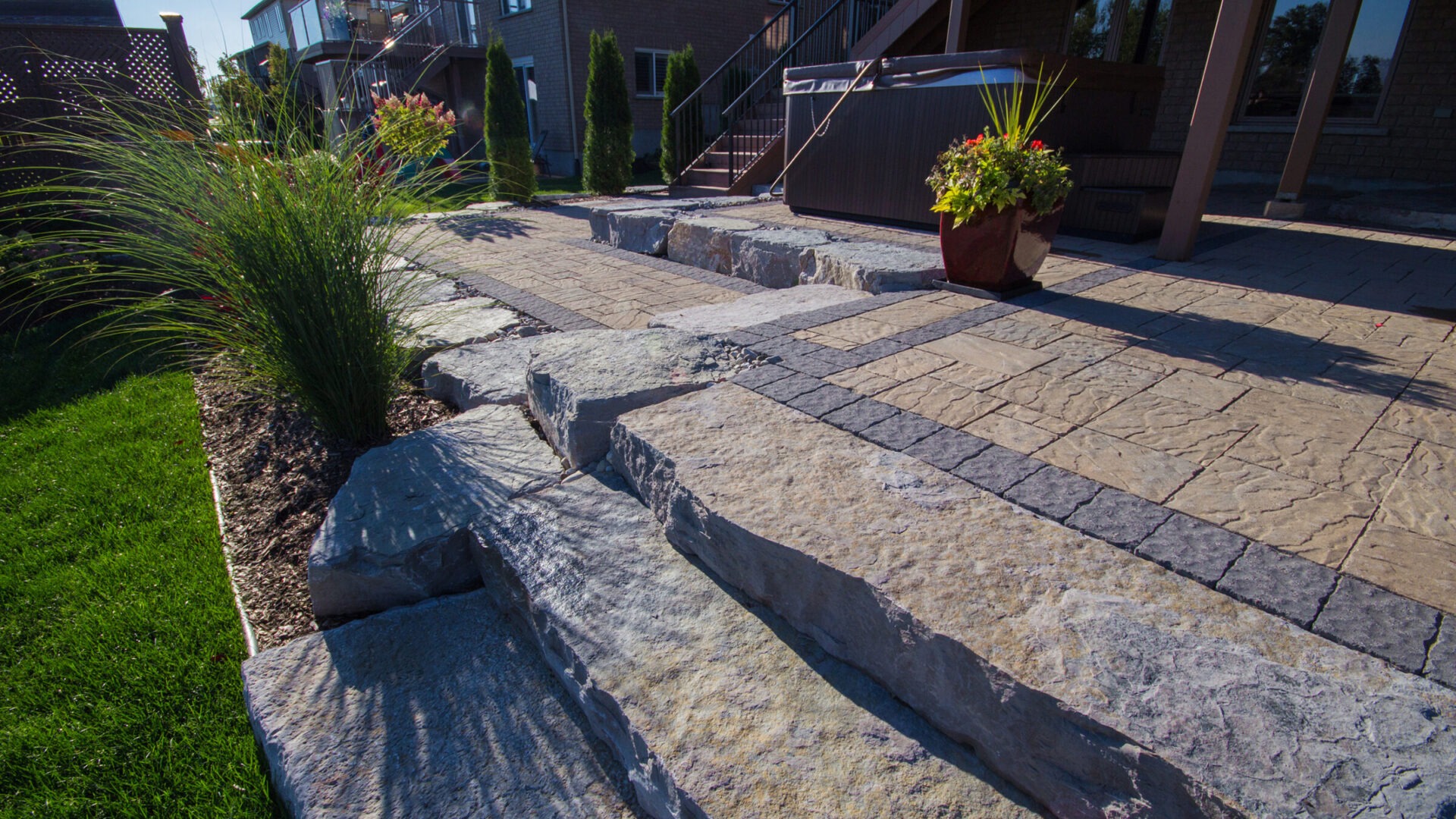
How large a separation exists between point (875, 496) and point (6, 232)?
6811 mm

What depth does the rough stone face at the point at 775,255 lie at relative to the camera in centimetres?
474

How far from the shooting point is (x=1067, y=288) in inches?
158

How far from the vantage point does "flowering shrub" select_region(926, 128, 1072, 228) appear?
3537mm

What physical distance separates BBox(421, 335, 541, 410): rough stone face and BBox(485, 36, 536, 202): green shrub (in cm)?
648

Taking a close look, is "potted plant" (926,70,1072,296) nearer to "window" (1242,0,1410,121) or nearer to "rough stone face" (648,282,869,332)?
"rough stone face" (648,282,869,332)

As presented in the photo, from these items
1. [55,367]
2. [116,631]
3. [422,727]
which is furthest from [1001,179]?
[55,367]

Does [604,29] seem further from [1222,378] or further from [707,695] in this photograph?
[707,695]

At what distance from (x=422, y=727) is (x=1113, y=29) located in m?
11.2

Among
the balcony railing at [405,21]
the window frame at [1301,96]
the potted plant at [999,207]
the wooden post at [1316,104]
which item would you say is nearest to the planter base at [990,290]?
the potted plant at [999,207]

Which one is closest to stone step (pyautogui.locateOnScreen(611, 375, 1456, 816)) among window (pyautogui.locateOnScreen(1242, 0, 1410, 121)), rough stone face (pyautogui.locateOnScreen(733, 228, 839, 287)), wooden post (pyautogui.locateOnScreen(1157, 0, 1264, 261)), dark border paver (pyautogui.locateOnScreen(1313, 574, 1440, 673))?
dark border paver (pyautogui.locateOnScreen(1313, 574, 1440, 673))

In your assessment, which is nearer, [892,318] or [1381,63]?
[892,318]

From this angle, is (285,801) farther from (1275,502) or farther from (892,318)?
(892,318)

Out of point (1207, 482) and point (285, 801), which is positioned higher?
point (1207, 482)

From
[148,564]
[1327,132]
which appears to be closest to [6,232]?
[148,564]
